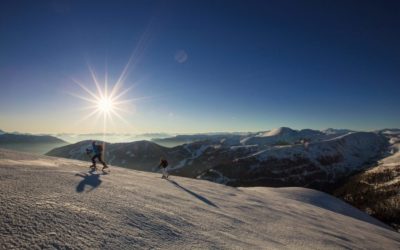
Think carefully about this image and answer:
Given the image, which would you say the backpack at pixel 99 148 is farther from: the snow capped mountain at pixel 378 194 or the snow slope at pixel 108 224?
the snow capped mountain at pixel 378 194

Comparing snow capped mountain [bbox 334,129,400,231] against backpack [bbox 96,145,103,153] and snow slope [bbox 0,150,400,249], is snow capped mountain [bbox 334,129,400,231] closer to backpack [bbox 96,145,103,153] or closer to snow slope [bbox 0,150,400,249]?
snow slope [bbox 0,150,400,249]

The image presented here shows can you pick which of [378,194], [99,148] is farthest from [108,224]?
[378,194]

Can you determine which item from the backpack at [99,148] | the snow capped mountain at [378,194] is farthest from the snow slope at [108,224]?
the snow capped mountain at [378,194]

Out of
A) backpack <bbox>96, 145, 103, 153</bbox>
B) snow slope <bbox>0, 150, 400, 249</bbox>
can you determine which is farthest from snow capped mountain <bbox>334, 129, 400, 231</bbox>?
backpack <bbox>96, 145, 103, 153</bbox>

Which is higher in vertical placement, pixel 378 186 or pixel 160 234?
pixel 160 234

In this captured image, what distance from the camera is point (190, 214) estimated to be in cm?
975

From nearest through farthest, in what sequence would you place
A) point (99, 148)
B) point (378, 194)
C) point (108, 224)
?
point (108, 224) < point (99, 148) < point (378, 194)

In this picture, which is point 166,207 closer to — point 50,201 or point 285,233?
point 50,201

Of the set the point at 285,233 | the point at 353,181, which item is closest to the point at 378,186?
the point at 353,181

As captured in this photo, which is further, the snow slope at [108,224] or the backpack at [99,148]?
the backpack at [99,148]

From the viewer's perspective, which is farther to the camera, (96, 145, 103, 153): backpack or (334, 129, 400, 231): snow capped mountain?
(334, 129, 400, 231): snow capped mountain

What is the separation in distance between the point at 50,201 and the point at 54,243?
2.70 m

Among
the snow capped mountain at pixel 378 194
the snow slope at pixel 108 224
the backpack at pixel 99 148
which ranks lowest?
the snow capped mountain at pixel 378 194

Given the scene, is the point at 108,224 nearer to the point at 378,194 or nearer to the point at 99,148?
the point at 99,148
